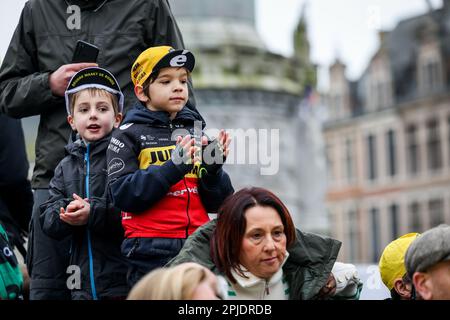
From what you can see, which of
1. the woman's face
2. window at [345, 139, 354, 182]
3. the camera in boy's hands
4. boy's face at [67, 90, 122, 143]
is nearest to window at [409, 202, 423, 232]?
window at [345, 139, 354, 182]

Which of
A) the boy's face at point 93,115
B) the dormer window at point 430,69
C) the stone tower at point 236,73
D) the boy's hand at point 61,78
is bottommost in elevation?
the boy's face at point 93,115

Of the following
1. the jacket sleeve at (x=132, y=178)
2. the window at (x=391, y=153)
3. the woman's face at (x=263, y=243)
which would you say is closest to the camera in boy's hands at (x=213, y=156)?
the jacket sleeve at (x=132, y=178)

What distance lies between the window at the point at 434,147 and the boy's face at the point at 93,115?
→ 1524 inches

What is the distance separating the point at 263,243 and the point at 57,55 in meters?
1.40

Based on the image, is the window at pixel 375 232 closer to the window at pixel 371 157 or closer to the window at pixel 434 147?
the window at pixel 371 157

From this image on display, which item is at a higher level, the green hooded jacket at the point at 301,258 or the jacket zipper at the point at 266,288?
the green hooded jacket at the point at 301,258

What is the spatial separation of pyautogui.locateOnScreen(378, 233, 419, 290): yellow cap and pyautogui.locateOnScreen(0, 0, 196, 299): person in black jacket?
900 millimetres

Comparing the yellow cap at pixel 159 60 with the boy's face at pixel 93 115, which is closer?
the yellow cap at pixel 159 60

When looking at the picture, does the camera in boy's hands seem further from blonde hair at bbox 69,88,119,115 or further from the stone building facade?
the stone building facade

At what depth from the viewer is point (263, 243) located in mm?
4125

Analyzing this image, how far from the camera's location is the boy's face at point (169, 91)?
4.56m

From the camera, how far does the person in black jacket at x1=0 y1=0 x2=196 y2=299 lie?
4938 mm

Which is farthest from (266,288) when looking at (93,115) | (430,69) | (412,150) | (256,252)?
(412,150)

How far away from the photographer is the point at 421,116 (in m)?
43.7
